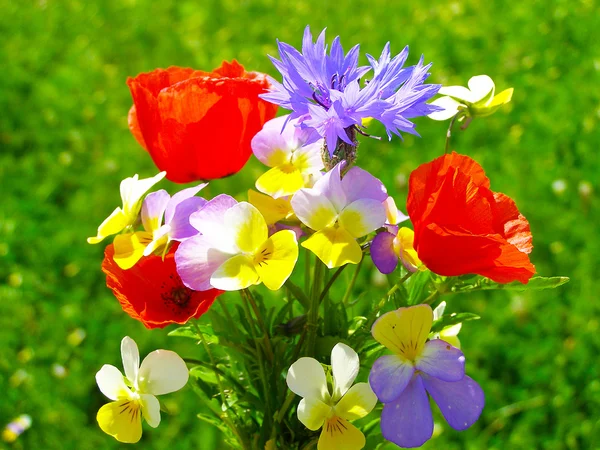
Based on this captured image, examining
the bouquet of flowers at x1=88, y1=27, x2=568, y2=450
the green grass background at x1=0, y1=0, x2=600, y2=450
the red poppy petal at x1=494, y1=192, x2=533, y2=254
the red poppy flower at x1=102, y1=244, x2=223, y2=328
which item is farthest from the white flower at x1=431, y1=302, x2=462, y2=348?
the green grass background at x1=0, y1=0, x2=600, y2=450

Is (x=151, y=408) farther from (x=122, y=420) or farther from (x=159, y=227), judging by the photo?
(x=159, y=227)

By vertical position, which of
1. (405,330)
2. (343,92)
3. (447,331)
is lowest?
(447,331)

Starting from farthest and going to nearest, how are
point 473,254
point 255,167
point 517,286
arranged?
point 255,167 → point 517,286 → point 473,254

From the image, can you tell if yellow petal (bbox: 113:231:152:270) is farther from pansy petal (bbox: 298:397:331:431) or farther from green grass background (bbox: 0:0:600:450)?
green grass background (bbox: 0:0:600:450)

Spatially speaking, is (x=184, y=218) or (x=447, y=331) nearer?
(x=184, y=218)

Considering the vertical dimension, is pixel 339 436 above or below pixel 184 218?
below

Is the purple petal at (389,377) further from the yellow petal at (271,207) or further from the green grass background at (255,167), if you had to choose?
the green grass background at (255,167)

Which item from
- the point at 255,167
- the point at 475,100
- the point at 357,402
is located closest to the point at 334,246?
the point at 357,402
